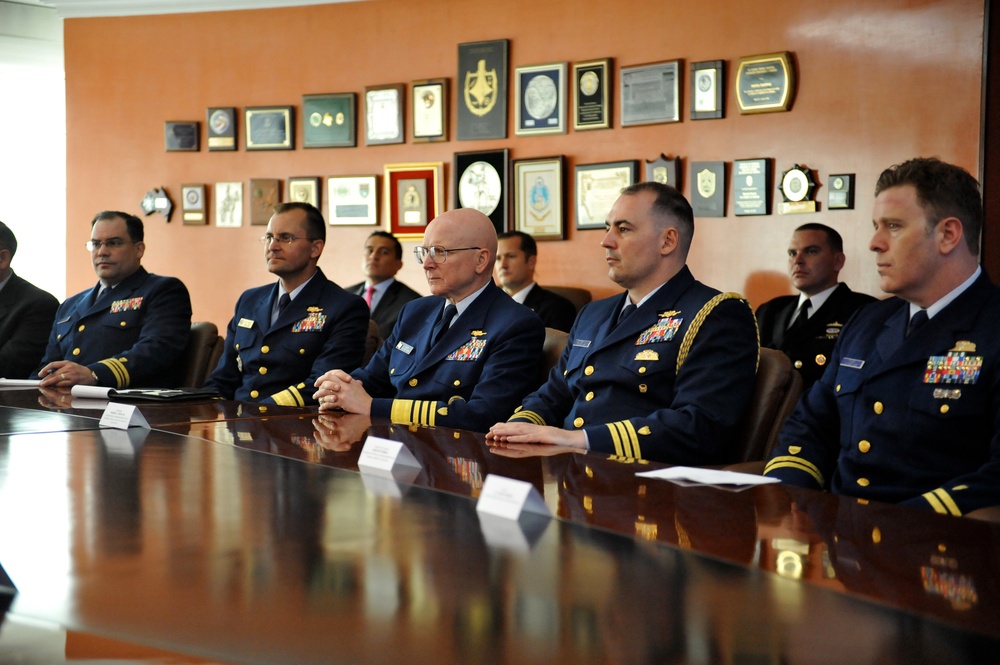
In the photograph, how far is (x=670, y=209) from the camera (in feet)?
9.82

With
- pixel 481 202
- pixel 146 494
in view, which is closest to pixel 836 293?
pixel 481 202

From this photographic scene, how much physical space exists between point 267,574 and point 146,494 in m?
0.56

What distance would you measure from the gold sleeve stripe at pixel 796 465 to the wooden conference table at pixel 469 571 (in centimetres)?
61

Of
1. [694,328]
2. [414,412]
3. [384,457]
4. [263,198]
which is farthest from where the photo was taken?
[263,198]

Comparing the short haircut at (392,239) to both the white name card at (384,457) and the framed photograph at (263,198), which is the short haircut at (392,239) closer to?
the framed photograph at (263,198)

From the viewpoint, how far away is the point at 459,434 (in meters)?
2.51

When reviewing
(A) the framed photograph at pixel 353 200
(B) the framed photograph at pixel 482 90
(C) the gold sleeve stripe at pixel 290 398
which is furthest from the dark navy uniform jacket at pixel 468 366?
(A) the framed photograph at pixel 353 200

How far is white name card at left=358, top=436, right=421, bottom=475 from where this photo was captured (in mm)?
1916

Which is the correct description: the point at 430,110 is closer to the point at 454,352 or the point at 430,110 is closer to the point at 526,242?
the point at 526,242

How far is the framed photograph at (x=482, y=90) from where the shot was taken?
6.62 metres

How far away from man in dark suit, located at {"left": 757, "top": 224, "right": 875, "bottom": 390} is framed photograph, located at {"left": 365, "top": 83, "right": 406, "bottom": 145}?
2911 millimetres

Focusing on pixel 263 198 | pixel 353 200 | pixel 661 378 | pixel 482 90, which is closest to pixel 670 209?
pixel 661 378

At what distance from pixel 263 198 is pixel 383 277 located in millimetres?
1358

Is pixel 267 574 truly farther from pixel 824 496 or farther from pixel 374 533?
pixel 824 496
